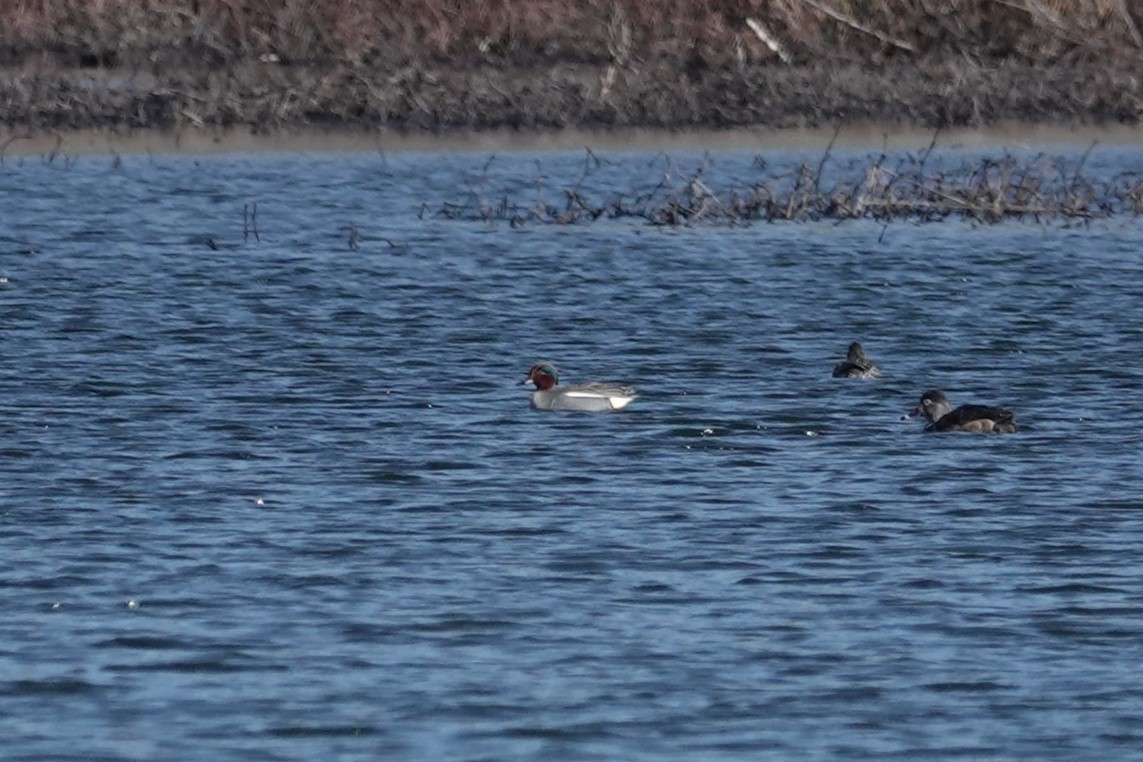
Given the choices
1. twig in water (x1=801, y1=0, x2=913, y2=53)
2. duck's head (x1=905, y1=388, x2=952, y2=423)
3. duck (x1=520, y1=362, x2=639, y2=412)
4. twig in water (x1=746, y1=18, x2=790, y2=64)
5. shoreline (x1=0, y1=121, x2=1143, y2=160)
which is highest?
duck's head (x1=905, y1=388, x2=952, y2=423)

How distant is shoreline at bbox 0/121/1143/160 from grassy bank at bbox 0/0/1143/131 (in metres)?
0.15

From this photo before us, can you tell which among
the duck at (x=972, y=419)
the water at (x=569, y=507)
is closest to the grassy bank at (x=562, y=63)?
the water at (x=569, y=507)

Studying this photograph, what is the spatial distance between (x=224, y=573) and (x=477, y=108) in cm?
2182

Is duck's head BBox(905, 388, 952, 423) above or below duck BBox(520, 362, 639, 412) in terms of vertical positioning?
above

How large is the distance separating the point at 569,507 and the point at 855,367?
450 centimetres

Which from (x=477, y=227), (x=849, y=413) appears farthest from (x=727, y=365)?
(x=477, y=227)

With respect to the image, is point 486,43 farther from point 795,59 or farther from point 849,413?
point 849,413

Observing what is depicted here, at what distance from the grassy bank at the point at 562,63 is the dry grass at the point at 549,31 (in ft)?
0.11

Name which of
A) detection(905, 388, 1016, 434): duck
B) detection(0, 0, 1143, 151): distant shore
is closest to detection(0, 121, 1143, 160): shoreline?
detection(0, 0, 1143, 151): distant shore

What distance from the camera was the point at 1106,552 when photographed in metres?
11.5

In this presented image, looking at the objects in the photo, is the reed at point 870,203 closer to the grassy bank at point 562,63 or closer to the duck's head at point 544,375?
the grassy bank at point 562,63

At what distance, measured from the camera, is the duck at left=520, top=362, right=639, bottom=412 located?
15.5 meters

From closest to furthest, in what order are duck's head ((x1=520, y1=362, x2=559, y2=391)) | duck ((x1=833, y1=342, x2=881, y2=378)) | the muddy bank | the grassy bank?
duck's head ((x1=520, y1=362, x2=559, y2=391)), duck ((x1=833, y1=342, x2=881, y2=378)), the muddy bank, the grassy bank

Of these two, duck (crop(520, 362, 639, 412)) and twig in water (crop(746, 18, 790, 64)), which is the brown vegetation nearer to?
twig in water (crop(746, 18, 790, 64))
